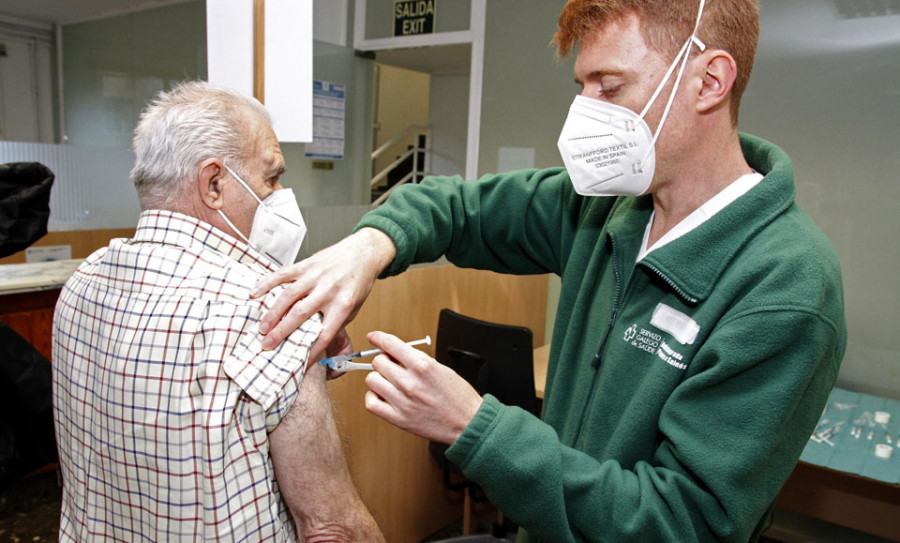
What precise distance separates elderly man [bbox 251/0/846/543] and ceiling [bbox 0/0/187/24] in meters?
3.46

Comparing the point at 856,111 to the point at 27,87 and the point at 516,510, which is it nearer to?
the point at 516,510

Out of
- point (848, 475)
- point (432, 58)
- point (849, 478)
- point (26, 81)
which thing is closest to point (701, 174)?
point (848, 475)

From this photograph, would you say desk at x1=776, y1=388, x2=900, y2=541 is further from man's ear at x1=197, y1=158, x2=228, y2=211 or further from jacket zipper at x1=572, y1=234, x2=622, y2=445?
man's ear at x1=197, y1=158, x2=228, y2=211

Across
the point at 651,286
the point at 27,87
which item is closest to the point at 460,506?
the point at 651,286

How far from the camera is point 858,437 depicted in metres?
2.02

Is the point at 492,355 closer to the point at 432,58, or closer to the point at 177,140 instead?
the point at 177,140

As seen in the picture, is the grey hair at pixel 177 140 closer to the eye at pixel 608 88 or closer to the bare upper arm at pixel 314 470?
the bare upper arm at pixel 314 470

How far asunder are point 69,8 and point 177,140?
3.35 m

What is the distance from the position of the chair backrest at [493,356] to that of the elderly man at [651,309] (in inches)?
35.2

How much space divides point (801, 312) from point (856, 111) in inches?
97.5

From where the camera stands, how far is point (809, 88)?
106 inches

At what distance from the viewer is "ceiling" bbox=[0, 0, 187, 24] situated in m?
3.36

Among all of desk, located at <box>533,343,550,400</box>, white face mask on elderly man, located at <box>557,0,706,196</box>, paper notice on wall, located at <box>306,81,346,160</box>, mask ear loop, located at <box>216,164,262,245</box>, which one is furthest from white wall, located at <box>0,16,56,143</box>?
white face mask on elderly man, located at <box>557,0,706,196</box>

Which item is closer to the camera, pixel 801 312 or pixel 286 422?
pixel 801 312
